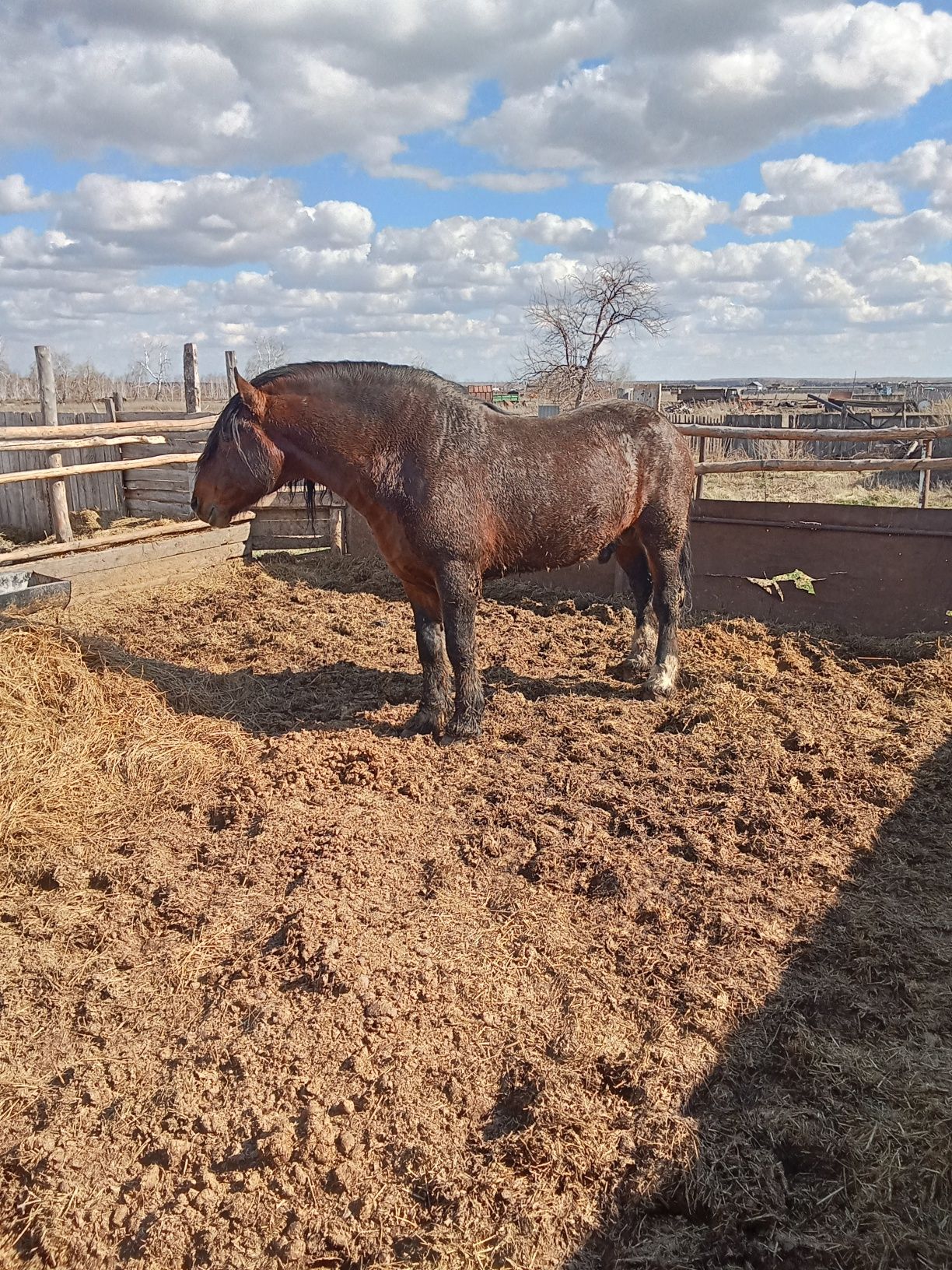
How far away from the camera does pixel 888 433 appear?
6801 millimetres

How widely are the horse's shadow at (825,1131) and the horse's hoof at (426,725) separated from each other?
235 cm

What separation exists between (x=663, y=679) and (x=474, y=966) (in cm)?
293

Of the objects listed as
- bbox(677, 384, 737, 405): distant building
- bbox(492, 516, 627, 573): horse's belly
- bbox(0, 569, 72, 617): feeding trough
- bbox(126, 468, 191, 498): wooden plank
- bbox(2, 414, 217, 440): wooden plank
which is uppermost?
bbox(677, 384, 737, 405): distant building

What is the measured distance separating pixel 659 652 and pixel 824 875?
227 centimetres

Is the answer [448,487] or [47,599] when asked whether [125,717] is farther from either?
[448,487]

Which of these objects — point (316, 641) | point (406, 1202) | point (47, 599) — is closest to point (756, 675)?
point (316, 641)

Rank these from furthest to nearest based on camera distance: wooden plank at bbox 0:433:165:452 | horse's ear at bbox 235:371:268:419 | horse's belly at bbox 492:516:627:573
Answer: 1. wooden plank at bbox 0:433:165:452
2. horse's belly at bbox 492:516:627:573
3. horse's ear at bbox 235:371:268:419

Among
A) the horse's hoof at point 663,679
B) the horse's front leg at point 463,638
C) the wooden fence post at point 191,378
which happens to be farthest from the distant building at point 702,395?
the horse's front leg at point 463,638

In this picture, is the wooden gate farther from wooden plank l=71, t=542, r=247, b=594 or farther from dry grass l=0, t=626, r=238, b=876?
dry grass l=0, t=626, r=238, b=876

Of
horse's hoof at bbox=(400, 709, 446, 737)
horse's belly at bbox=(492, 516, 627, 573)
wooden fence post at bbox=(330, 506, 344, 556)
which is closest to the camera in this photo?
horse's hoof at bbox=(400, 709, 446, 737)

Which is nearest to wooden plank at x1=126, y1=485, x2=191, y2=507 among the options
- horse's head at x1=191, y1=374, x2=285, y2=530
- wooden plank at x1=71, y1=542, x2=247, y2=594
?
wooden plank at x1=71, y1=542, x2=247, y2=594

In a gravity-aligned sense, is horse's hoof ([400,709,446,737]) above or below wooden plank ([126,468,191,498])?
below

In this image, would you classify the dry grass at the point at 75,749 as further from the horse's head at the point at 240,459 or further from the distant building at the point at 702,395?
the distant building at the point at 702,395

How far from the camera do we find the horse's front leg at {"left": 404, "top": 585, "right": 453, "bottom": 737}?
4.79 m
